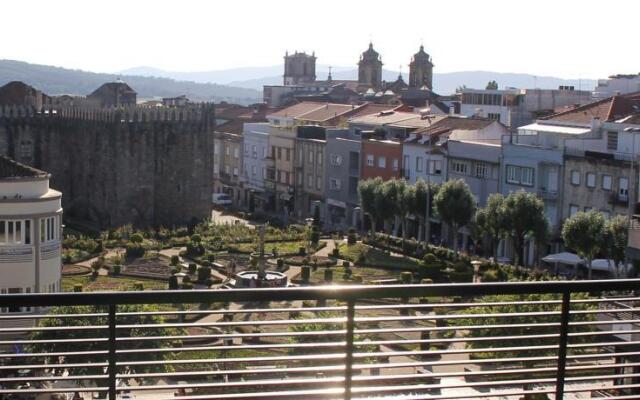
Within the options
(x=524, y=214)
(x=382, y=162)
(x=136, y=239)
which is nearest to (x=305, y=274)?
(x=524, y=214)

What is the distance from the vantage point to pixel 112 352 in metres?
4.34

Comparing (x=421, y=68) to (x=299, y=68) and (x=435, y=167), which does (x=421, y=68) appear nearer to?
(x=299, y=68)

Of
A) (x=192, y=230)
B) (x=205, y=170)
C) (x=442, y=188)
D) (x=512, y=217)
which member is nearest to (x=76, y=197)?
(x=205, y=170)

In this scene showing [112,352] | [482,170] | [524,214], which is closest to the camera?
[112,352]

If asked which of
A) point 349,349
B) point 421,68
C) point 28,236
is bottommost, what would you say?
point 28,236

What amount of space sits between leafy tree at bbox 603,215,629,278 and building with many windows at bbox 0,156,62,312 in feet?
52.1

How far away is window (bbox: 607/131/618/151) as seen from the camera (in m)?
36.9

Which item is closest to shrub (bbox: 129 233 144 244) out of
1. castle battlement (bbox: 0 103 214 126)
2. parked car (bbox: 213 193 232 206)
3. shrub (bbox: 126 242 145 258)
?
shrub (bbox: 126 242 145 258)

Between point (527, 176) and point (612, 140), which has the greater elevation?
point (612, 140)

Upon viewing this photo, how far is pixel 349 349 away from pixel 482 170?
1484 inches

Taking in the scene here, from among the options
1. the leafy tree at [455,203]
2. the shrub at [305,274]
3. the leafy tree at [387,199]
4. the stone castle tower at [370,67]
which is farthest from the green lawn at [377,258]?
the stone castle tower at [370,67]

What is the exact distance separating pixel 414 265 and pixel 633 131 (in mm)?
9119

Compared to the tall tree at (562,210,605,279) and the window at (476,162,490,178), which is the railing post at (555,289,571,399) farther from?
the window at (476,162,490,178)

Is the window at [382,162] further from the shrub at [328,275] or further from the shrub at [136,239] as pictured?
the shrub at [328,275]
